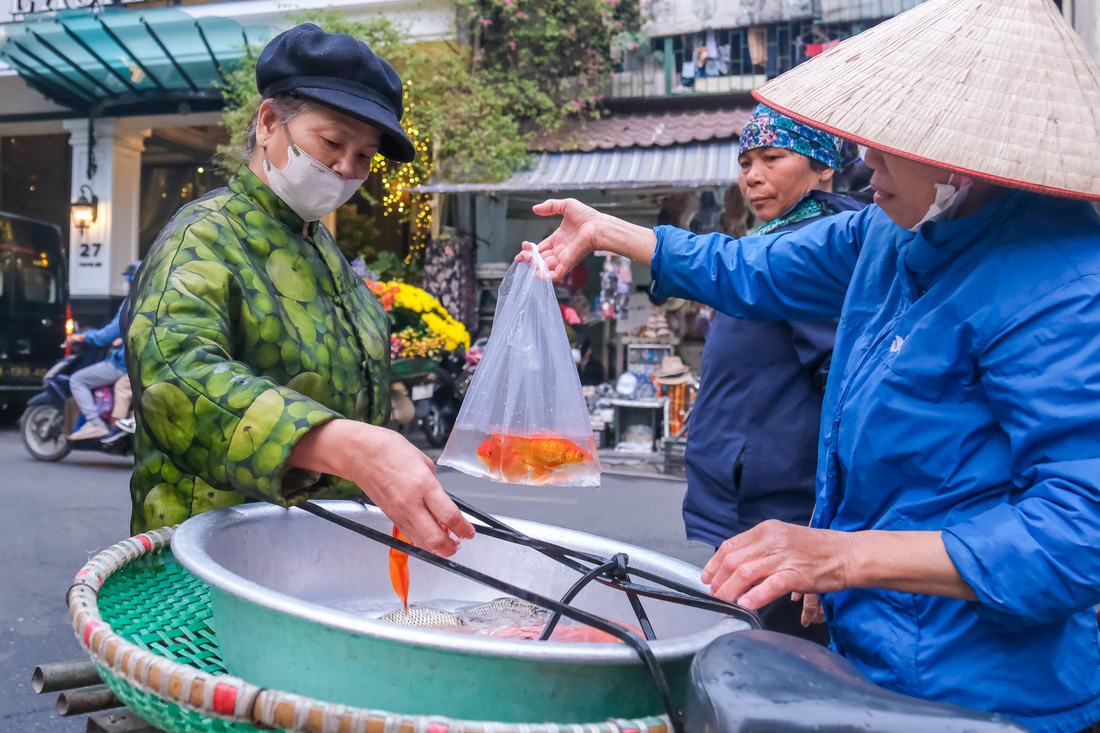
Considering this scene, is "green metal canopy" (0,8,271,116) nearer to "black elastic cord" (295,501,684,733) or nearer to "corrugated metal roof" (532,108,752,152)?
"corrugated metal roof" (532,108,752,152)

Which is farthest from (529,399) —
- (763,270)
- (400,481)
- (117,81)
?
→ (117,81)

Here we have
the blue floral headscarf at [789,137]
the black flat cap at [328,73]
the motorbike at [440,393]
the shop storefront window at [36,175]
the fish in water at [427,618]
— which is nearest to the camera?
the fish in water at [427,618]

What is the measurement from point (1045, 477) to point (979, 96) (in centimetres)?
46

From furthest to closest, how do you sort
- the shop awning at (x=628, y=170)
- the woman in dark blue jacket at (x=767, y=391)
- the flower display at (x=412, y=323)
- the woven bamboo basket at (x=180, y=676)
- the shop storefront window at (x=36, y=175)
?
the shop storefront window at (x=36, y=175)
the shop awning at (x=628, y=170)
the flower display at (x=412, y=323)
the woman in dark blue jacket at (x=767, y=391)
the woven bamboo basket at (x=180, y=676)

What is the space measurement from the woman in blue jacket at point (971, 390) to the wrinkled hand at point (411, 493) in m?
0.35

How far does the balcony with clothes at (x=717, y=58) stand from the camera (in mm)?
9086

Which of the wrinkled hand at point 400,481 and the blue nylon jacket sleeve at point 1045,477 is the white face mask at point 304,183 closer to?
the wrinkled hand at point 400,481

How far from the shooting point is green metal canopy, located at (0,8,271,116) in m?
9.84

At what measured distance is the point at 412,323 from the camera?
7.61m

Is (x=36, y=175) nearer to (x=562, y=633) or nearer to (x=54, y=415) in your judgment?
(x=54, y=415)

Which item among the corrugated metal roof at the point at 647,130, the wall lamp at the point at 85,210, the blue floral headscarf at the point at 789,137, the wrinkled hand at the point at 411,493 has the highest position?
the corrugated metal roof at the point at 647,130

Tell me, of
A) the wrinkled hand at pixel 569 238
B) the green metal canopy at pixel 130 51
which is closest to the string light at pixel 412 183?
the green metal canopy at pixel 130 51

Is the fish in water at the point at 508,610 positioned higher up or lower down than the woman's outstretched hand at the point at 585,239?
lower down

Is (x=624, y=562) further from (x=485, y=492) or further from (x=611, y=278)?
(x=611, y=278)
